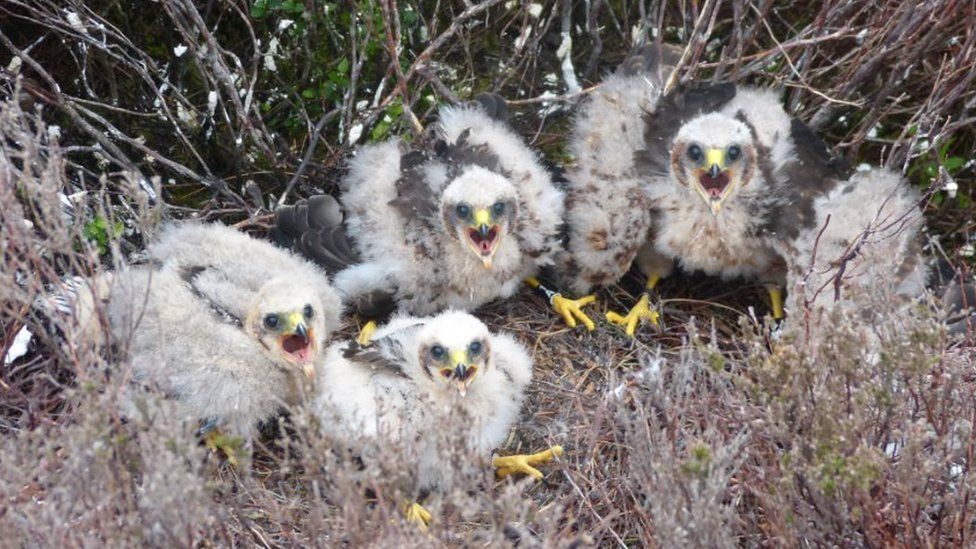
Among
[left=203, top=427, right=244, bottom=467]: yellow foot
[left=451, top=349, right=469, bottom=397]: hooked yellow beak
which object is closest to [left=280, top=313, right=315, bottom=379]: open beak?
[left=203, top=427, right=244, bottom=467]: yellow foot

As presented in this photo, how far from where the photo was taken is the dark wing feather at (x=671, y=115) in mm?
4570

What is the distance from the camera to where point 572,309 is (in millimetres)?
4848

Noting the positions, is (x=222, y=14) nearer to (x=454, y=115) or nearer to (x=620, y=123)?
(x=454, y=115)

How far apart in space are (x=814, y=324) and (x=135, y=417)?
6.48 ft

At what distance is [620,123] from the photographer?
4762 mm

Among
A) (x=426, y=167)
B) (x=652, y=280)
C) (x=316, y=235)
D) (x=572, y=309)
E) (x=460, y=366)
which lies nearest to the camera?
(x=460, y=366)

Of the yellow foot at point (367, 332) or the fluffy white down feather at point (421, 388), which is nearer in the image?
the fluffy white down feather at point (421, 388)

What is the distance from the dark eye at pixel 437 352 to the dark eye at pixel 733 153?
4.26 feet

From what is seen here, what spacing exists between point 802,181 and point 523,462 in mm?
1502

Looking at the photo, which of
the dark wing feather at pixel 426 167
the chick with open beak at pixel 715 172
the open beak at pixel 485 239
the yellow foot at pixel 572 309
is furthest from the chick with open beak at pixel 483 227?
the chick with open beak at pixel 715 172

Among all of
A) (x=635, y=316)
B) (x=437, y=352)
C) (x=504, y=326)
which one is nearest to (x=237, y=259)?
(x=437, y=352)

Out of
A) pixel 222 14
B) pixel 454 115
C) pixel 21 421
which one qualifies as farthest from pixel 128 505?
pixel 222 14

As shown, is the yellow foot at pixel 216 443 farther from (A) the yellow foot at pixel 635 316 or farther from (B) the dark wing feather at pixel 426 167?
(A) the yellow foot at pixel 635 316

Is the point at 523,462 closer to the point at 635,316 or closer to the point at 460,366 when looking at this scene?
the point at 460,366
